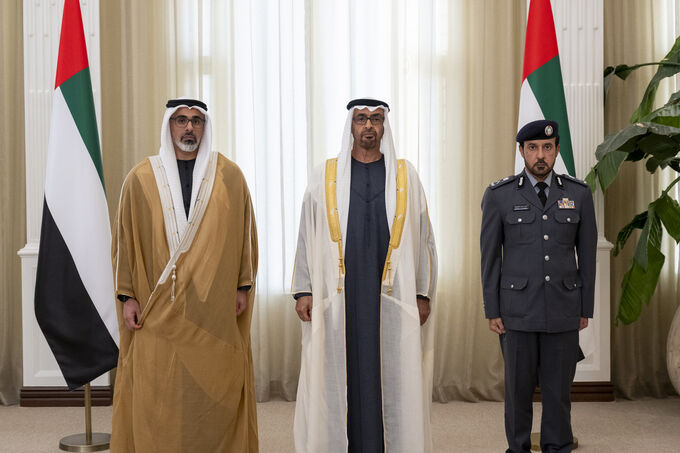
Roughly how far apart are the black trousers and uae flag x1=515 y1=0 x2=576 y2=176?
1.31 meters

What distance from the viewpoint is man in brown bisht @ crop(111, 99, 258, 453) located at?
10.4 feet

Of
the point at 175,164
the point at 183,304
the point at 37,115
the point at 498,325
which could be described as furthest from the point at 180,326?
the point at 37,115

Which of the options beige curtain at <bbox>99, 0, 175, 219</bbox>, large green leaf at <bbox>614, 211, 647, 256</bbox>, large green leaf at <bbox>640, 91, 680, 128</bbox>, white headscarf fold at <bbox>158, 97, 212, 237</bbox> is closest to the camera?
white headscarf fold at <bbox>158, 97, 212, 237</bbox>

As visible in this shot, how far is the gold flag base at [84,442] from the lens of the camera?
397 centimetres

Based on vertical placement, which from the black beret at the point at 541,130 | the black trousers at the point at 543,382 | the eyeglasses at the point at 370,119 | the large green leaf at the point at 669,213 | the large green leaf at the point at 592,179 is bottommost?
the black trousers at the point at 543,382

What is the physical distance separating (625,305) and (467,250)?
1112 mm

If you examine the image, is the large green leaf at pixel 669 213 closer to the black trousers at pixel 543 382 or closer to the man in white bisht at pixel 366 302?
the black trousers at pixel 543 382

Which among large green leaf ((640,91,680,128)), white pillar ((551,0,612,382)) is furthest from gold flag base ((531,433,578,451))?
large green leaf ((640,91,680,128))

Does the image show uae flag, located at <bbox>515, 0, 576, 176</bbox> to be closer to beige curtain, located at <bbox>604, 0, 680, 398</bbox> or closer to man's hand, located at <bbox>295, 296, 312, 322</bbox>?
beige curtain, located at <bbox>604, 0, 680, 398</bbox>

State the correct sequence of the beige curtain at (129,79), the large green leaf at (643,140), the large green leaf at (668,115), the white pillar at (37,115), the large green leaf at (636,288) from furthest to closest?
the beige curtain at (129,79)
the white pillar at (37,115)
the large green leaf at (636,288)
the large green leaf at (668,115)
the large green leaf at (643,140)

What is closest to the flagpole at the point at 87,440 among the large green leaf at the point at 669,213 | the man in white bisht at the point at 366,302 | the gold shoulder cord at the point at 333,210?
the man in white bisht at the point at 366,302

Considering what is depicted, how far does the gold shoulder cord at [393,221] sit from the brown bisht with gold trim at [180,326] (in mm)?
441

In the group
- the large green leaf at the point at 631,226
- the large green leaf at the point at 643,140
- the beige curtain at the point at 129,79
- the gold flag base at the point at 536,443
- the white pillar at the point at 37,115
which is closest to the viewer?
the gold flag base at the point at 536,443

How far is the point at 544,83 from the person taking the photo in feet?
14.3
